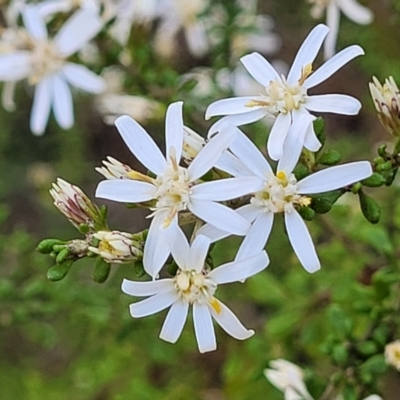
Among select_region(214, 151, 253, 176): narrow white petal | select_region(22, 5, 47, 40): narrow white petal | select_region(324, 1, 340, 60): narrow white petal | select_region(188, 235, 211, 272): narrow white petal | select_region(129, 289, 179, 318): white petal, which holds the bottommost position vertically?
select_region(129, 289, 179, 318): white petal

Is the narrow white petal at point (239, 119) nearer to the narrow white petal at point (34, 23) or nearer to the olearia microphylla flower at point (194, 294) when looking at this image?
the olearia microphylla flower at point (194, 294)

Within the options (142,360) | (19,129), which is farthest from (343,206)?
(19,129)

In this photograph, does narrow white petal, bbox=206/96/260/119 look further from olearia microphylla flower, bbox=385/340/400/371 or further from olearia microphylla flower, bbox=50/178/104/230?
olearia microphylla flower, bbox=385/340/400/371

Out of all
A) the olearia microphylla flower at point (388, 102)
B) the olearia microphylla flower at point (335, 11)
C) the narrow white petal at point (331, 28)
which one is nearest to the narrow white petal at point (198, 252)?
the olearia microphylla flower at point (388, 102)

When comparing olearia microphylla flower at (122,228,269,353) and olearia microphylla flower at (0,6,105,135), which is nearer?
olearia microphylla flower at (122,228,269,353)

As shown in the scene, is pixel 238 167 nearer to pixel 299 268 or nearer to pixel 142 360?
pixel 299 268

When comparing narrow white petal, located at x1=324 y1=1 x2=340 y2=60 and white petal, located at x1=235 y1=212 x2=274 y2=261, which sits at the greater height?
narrow white petal, located at x1=324 y1=1 x2=340 y2=60

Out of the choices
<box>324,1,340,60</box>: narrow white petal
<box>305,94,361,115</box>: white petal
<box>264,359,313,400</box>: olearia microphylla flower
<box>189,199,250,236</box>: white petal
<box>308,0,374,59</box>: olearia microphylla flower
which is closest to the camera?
<box>189,199,250,236</box>: white petal

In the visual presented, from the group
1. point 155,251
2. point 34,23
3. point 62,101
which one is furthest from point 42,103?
point 155,251

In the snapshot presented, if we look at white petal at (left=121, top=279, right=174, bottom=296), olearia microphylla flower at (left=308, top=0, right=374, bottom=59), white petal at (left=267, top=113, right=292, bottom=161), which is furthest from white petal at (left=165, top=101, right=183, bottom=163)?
olearia microphylla flower at (left=308, top=0, right=374, bottom=59)

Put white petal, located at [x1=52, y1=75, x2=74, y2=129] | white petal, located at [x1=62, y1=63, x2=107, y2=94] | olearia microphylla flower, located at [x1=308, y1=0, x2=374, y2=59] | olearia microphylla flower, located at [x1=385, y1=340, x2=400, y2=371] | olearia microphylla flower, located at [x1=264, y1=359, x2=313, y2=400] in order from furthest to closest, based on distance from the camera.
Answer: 1. white petal, located at [x1=52, y1=75, x2=74, y2=129]
2. white petal, located at [x1=62, y1=63, x2=107, y2=94]
3. olearia microphylla flower, located at [x1=308, y1=0, x2=374, y2=59]
4. olearia microphylla flower, located at [x1=264, y1=359, x2=313, y2=400]
5. olearia microphylla flower, located at [x1=385, y1=340, x2=400, y2=371]
